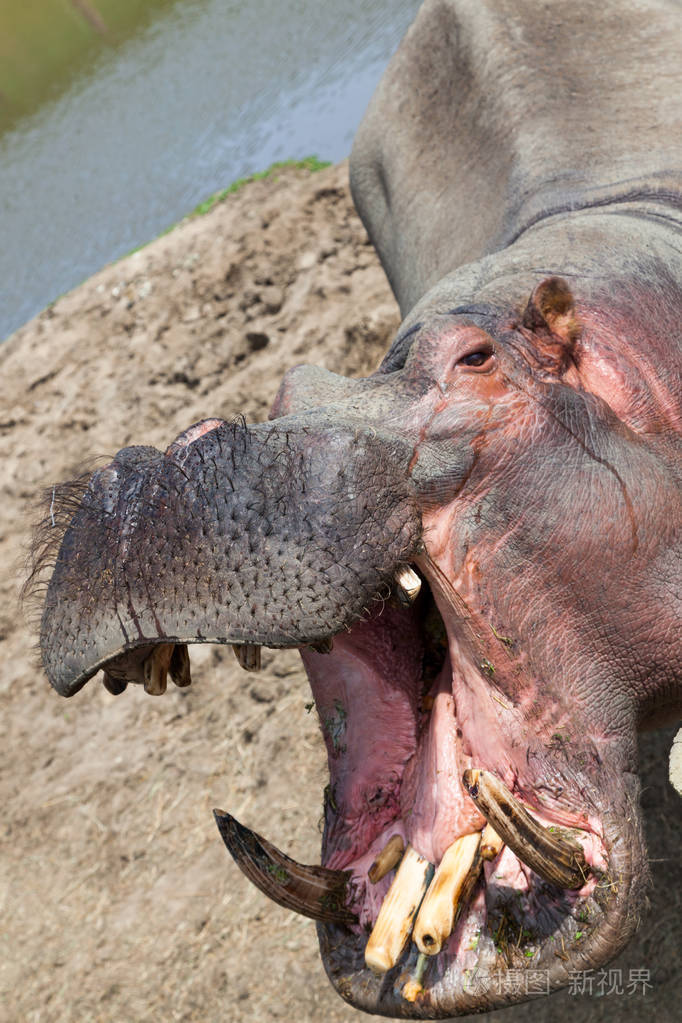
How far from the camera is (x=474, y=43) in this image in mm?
4289

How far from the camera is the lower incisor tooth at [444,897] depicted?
2.04 metres

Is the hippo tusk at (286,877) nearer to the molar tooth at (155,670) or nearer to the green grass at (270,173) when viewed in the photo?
the molar tooth at (155,670)

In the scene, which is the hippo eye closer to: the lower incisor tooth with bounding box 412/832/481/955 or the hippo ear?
the hippo ear

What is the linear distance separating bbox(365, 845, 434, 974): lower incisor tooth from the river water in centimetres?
714

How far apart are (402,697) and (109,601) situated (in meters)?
0.77

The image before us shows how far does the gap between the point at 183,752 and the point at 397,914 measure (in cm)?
242

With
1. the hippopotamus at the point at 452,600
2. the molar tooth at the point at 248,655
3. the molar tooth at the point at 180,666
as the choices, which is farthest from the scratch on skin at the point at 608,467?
the molar tooth at the point at 180,666

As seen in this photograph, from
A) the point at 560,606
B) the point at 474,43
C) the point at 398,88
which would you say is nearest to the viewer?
the point at 560,606

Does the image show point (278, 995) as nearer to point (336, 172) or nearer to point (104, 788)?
point (104, 788)

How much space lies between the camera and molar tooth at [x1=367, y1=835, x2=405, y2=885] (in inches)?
90.8

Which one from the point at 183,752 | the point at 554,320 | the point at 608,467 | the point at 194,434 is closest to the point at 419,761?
the point at 608,467

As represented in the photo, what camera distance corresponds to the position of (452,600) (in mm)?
2148

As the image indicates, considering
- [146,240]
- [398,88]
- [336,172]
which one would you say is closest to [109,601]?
[398,88]

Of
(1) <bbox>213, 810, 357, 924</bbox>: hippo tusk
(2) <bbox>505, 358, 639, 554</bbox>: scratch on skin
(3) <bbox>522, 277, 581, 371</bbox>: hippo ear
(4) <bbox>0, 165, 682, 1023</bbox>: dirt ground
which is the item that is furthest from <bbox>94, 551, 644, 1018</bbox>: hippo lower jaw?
(4) <bbox>0, 165, 682, 1023</bbox>: dirt ground
